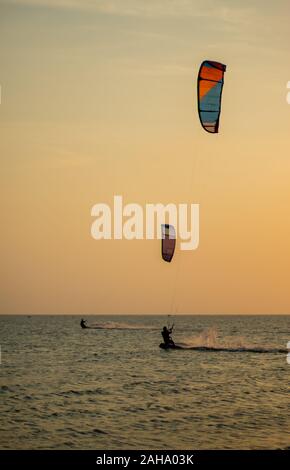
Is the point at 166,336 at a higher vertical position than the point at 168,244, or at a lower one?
lower

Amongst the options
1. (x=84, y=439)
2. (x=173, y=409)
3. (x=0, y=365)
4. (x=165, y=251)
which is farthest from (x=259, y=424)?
(x=0, y=365)

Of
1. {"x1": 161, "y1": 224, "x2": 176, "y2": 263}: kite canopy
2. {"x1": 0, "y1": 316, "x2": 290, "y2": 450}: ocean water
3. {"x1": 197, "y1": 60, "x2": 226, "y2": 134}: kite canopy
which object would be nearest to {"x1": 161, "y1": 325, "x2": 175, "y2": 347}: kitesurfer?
{"x1": 0, "y1": 316, "x2": 290, "y2": 450}: ocean water

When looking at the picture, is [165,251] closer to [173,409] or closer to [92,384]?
[92,384]

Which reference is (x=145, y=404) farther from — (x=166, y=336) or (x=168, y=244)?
(x=166, y=336)

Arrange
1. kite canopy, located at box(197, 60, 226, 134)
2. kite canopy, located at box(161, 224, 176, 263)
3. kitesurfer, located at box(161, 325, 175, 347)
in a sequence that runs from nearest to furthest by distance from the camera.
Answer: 1. kite canopy, located at box(197, 60, 226, 134)
2. kite canopy, located at box(161, 224, 176, 263)
3. kitesurfer, located at box(161, 325, 175, 347)

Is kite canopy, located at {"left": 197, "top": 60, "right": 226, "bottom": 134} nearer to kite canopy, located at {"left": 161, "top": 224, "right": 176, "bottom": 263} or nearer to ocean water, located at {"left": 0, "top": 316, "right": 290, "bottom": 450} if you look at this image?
ocean water, located at {"left": 0, "top": 316, "right": 290, "bottom": 450}

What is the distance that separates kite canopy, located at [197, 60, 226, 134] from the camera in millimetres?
21391

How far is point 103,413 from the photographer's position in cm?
1969

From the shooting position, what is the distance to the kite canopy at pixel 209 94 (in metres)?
21.4

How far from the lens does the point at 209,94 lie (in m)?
21.6

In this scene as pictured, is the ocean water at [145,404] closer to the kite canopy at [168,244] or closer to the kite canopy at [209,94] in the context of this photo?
the kite canopy at [168,244]

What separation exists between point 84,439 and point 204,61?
10.7 m

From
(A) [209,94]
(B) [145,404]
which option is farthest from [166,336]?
(A) [209,94]

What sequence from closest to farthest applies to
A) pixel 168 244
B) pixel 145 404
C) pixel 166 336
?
pixel 145 404, pixel 168 244, pixel 166 336
